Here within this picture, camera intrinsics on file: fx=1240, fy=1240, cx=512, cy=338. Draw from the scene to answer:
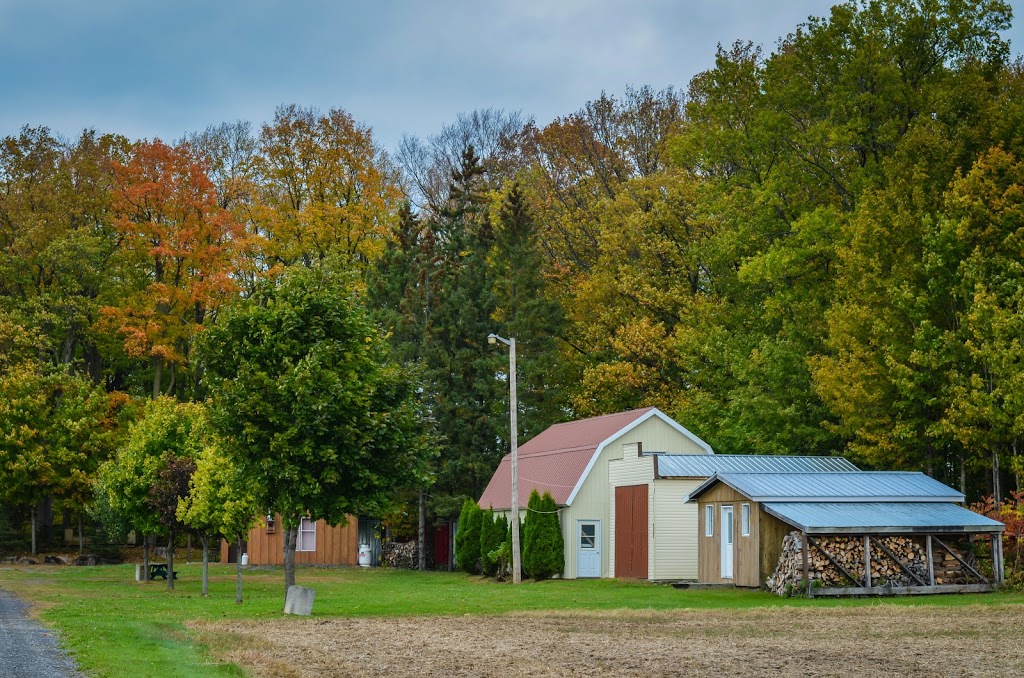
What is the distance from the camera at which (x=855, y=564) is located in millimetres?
30625

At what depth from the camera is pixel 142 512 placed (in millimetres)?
36656

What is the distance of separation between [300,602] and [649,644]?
8.60 meters

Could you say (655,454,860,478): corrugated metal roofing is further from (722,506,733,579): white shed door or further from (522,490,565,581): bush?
(522,490,565,581): bush

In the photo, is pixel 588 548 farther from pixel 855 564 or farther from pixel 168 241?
pixel 168 241

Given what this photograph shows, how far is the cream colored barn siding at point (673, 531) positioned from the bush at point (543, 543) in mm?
4280

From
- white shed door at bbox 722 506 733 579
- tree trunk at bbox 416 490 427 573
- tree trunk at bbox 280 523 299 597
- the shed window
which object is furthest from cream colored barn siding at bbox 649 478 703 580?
tree trunk at bbox 416 490 427 573

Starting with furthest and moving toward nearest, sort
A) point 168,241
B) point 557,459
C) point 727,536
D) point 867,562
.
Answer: point 168,241 < point 557,459 < point 727,536 < point 867,562

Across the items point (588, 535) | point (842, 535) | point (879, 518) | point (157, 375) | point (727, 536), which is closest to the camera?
point (842, 535)

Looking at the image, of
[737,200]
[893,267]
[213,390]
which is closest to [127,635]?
[213,390]

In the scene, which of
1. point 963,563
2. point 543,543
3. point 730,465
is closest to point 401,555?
point 543,543

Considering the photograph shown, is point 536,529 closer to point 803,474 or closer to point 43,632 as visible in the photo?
point 803,474

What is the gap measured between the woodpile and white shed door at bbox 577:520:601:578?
1021cm

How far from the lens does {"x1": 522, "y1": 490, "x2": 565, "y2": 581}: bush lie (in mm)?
40438

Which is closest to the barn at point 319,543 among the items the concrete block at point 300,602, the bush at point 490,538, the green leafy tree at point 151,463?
the bush at point 490,538
